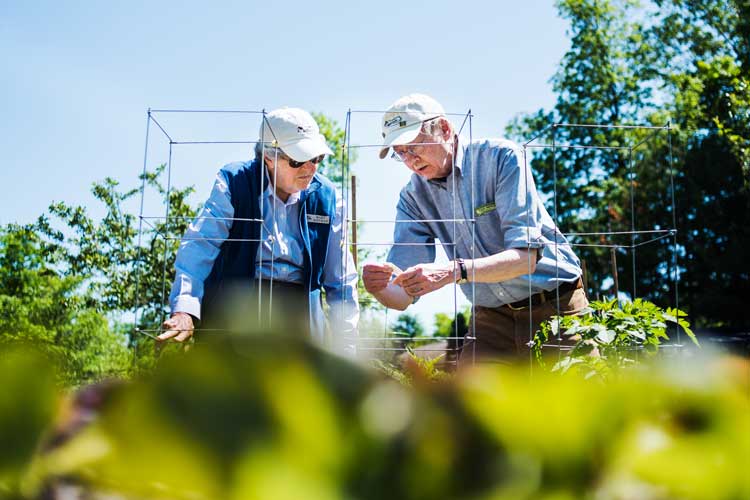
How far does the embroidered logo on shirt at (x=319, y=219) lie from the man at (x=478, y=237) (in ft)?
1.30

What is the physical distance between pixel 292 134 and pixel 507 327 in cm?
161

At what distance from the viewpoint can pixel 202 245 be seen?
4.05 m

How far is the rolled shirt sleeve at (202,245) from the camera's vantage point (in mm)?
3928

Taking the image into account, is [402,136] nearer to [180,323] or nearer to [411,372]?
[180,323]

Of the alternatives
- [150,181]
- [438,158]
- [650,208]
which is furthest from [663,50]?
[438,158]

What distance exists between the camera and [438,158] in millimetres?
4047

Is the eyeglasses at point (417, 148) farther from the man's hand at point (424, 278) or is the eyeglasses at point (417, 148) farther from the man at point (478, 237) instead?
the man's hand at point (424, 278)

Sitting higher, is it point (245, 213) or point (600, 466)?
point (245, 213)

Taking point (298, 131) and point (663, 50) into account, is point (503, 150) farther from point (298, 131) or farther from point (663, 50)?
point (663, 50)

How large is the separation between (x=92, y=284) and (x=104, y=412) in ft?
49.9

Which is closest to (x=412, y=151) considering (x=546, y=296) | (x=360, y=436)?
(x=546, y=296)

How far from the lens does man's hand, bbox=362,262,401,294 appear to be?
3.67m

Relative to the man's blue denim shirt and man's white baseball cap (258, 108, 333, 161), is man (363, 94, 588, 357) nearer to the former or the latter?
the man's blue denim shirt

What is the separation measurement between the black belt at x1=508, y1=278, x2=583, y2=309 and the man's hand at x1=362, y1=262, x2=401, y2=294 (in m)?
0.68
